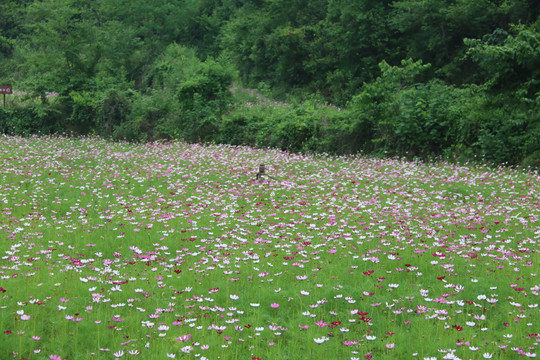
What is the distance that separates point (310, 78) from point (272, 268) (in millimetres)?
30784

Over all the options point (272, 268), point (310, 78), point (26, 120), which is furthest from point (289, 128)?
point (310, 78)

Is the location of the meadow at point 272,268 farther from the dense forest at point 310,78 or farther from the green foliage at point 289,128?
the green foliage at point 289,128

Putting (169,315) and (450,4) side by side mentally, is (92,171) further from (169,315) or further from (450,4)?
(450,4)

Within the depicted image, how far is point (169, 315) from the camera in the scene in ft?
16.0

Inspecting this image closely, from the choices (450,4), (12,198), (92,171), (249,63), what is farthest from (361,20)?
(12,198)

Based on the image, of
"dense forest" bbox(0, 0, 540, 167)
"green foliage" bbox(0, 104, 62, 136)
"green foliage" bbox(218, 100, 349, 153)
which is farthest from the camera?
"green foliage" bbox(0, 104, 62, 136)

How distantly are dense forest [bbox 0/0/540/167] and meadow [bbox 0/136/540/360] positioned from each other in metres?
3.69

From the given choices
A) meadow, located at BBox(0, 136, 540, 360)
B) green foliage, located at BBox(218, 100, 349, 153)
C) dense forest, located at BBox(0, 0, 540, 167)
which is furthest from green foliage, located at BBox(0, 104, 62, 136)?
meadow, located at BBox(0, 136, 540, 360)

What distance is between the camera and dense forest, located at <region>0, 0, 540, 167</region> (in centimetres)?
1510

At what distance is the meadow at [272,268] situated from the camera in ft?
14.5

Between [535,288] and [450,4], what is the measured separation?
83.2 ft

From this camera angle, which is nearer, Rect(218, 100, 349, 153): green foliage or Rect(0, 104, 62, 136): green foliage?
Rect(218, 100, 349, 153): green foliage

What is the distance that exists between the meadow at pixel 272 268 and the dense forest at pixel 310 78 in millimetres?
3686

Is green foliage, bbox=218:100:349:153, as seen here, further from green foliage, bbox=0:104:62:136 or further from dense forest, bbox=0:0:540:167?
green foliage, bbox=0:104:62:136
